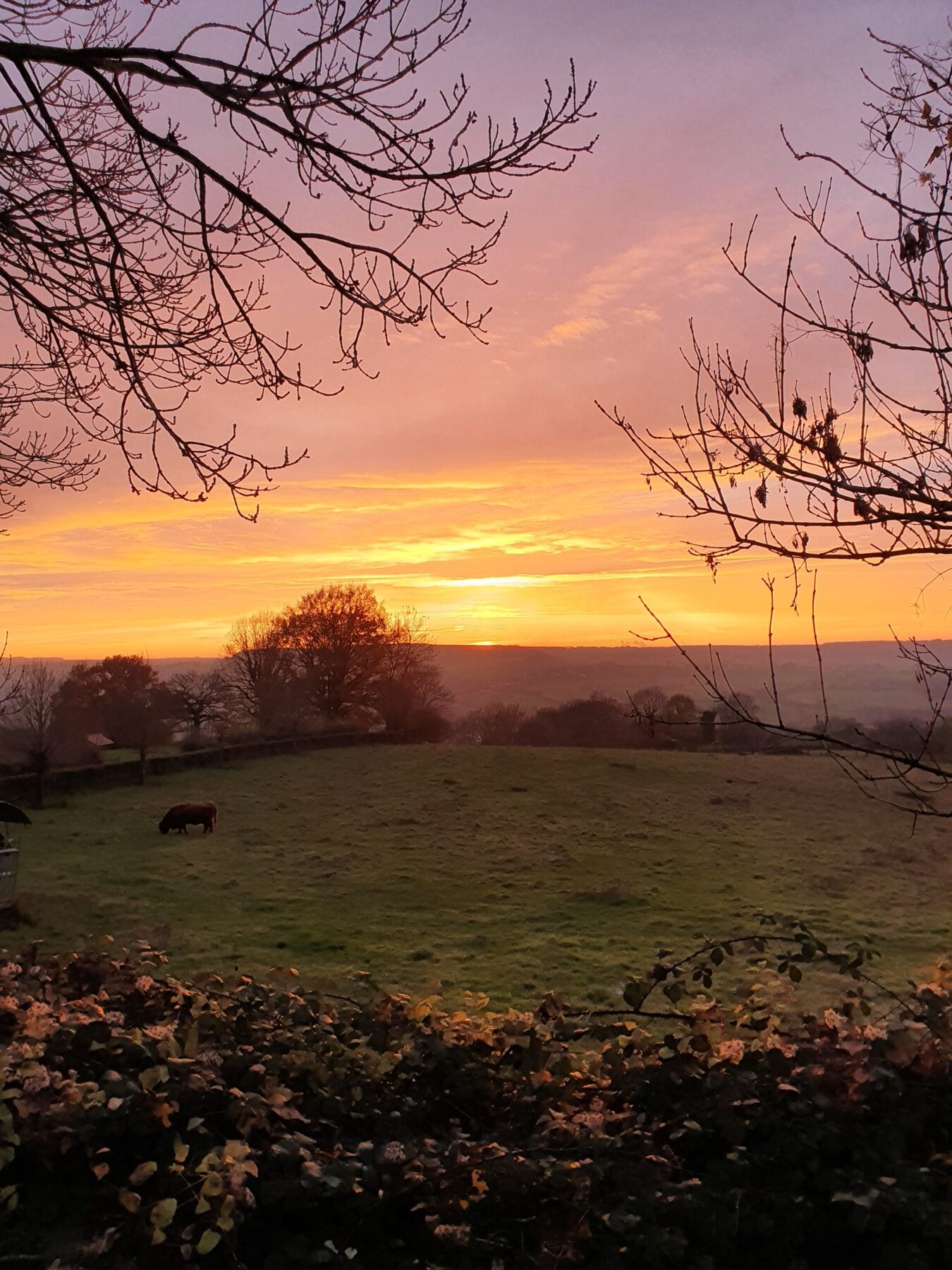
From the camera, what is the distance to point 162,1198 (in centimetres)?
281

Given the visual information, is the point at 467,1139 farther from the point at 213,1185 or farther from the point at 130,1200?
the point at 130,1200

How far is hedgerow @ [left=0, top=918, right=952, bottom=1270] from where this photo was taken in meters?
2.76

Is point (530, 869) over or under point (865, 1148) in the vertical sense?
under

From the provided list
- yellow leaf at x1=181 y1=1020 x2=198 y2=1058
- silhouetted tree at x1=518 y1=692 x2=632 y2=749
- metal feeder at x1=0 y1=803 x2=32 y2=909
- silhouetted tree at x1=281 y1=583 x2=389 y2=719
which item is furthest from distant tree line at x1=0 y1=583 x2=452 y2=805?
yellow leaf at x1=181 y1=1020 x2=198 y2=1058

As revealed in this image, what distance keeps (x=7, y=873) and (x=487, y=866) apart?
866 centimetres

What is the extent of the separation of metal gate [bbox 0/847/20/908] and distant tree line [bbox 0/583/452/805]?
52.6 feet

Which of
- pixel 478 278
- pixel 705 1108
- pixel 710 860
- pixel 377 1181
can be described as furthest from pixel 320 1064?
pixel 710 860

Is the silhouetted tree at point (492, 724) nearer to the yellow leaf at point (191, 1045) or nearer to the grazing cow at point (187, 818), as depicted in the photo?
the grazing cow at point (187, 818)

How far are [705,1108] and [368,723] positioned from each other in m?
35.4

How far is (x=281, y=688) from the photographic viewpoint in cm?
4288

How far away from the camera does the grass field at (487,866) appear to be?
37.8ft

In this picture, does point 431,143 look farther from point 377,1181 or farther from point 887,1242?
point 887,1242

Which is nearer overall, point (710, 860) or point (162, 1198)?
point (162, 1198)

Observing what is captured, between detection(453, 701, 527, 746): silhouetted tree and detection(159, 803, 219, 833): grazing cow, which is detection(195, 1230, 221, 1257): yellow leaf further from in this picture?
detection(453, 701, 527, 746): silhouetted tree
